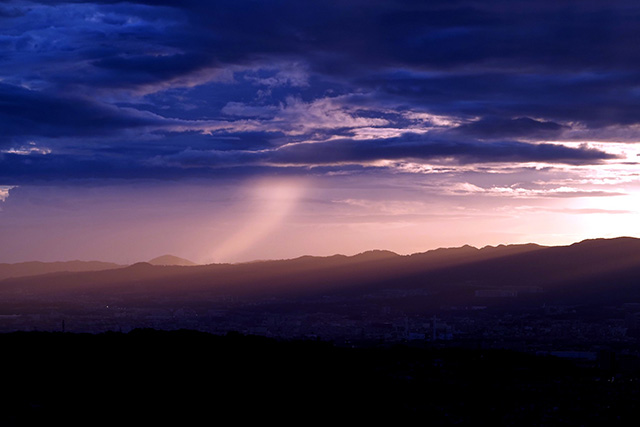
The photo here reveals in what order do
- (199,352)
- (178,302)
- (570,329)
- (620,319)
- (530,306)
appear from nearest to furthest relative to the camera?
(199,352) < (570,329) < (620,319) < (530,306) < (178,302)

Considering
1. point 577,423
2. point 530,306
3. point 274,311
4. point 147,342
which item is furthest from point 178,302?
point 577,423

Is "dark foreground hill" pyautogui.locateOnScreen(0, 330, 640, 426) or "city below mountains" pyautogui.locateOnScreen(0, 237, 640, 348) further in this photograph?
"city below mountains" pyautogui.locateOnScreen(0, 237, 640, 348)

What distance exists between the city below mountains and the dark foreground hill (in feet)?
121

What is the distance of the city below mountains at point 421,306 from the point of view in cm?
9356

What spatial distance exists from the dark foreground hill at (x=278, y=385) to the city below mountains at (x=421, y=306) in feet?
121

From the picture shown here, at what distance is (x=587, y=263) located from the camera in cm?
18188

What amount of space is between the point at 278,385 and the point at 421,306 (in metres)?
121

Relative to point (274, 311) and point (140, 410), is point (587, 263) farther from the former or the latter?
point (140, 410)

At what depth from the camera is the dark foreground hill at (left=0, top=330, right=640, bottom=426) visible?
22797mm

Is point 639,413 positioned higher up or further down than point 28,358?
further down

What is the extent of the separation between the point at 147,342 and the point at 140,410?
24.9ft

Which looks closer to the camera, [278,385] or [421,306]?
[278,385]

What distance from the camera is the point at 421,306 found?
5674 inches

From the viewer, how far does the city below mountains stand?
93.6 m
